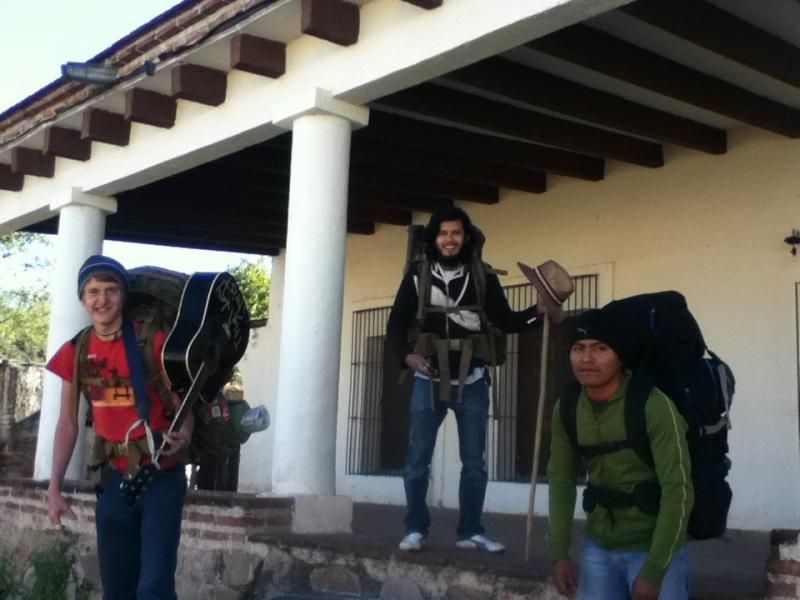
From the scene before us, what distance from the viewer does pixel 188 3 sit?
6.37 m

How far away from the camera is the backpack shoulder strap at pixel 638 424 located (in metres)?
3.16

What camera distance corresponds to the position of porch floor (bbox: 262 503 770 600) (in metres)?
4.12

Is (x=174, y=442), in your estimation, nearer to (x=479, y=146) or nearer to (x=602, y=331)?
(x=602, y=331)

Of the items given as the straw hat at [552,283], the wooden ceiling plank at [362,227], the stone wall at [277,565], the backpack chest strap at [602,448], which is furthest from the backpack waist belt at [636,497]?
the wooden ceiling plank at [362,227]

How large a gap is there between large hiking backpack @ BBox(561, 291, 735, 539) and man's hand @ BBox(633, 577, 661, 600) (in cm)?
24

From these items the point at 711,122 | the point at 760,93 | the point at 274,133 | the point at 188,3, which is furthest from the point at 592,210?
the point at 188,3

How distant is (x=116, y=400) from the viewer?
12.8 feet

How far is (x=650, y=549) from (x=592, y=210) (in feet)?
18.0

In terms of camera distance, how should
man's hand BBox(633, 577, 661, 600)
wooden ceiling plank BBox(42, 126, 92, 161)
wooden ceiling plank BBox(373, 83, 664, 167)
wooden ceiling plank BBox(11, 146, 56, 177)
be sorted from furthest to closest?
wooden ceiling plank BBox(11, 146, 56, 177) → wooden ceiling plank BBox(42, 126, 92, 161) → wooden ceiling plank BBox(373, 83, 664, 167) → man's hand BBox(633, 577, 661, 600)

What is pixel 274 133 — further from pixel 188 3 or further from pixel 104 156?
pixel 104 156

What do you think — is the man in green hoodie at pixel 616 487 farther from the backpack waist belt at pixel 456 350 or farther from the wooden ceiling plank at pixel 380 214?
the wooden ceiling plank at pixel 380 214

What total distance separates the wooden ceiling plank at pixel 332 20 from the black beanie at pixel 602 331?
2971 mm

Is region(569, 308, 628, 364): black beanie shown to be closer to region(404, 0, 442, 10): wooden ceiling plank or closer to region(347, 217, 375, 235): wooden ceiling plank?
region(404, 0, 442, 10): wooden ceiling plank

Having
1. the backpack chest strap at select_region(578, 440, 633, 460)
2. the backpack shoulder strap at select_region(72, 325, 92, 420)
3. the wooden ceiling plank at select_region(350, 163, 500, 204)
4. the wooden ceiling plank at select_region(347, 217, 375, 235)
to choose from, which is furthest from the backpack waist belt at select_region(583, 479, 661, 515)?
the wooden ceiling plank at select_region(347, 217, 375, 235)
